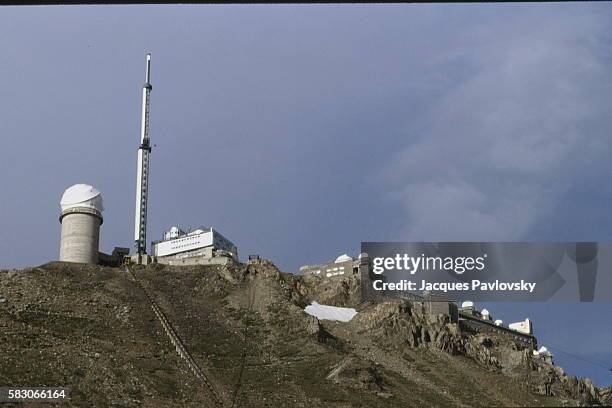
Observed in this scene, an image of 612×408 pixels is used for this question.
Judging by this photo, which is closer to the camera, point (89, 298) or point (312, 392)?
point (312, 392)

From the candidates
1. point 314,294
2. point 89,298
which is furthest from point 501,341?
point 89,298

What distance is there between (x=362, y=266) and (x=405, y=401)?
3529cm

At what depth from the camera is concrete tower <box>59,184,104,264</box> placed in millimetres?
108062

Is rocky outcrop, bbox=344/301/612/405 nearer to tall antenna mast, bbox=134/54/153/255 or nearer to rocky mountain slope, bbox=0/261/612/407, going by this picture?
rocky mountain slope, bbox=0/261/612/407

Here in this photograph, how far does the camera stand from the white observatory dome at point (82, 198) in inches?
4318

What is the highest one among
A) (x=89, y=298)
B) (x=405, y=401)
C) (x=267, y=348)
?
(x=89, y=298)

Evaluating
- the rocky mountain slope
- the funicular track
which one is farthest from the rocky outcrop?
the funicular track

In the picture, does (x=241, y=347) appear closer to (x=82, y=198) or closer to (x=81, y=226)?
(x=81, y=226)

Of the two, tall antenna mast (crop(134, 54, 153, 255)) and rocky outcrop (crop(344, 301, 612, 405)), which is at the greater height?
tall antenna mast (crop(134, 54, 153, 255))

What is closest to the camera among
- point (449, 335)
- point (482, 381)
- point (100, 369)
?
point (100, 369)

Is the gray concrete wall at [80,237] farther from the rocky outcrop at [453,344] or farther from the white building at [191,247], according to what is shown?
the rocky outcrop at [453,344]

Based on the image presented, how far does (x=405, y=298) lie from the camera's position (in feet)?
352

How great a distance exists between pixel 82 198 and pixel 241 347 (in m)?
33.1

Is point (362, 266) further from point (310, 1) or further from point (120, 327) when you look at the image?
point (310, 1)
